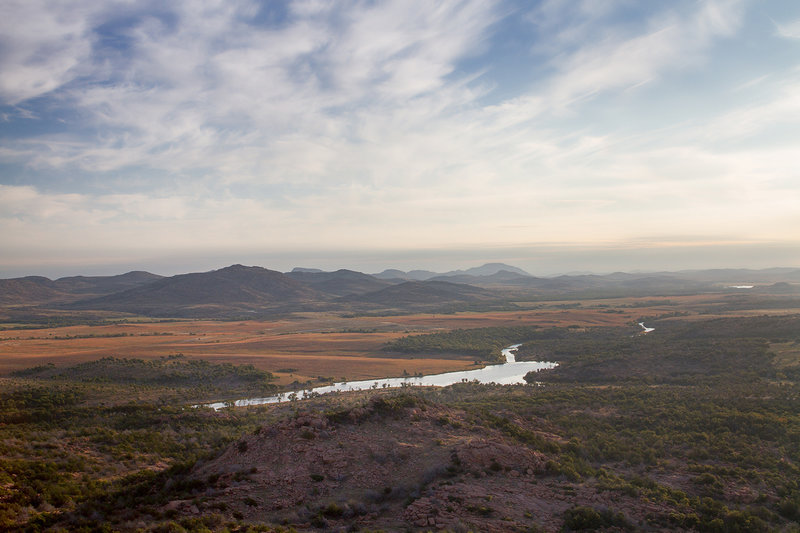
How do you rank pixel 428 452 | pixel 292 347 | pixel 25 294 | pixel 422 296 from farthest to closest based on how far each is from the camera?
1. pixel 25 294
2. pixel 422 296
3. pixel 292 347
4. pixel 428 452

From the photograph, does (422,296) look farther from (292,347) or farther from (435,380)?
(435,380)

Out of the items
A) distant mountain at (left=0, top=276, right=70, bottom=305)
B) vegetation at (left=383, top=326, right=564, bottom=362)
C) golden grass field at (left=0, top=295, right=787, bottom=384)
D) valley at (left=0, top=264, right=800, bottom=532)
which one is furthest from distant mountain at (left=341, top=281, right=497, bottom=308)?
distant mountain at (left=0, top=276, right=70, bottom=305)

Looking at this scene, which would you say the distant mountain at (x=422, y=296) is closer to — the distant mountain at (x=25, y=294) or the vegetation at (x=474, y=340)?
the vegetation at (x=474, y=340)

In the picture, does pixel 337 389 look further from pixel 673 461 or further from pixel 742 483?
pixel 742 483

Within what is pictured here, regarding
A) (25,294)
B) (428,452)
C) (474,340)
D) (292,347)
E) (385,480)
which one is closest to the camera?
Result: (385,480)

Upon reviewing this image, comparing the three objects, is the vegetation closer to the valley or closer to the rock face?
the valley

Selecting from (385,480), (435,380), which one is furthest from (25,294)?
(385,480)
